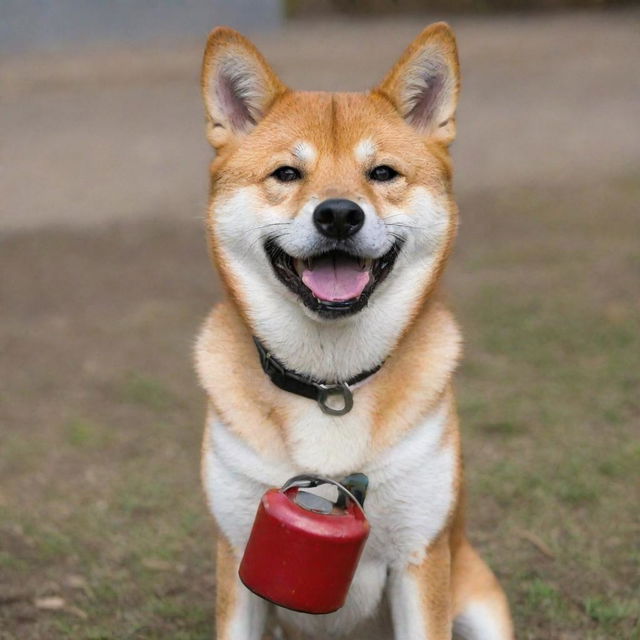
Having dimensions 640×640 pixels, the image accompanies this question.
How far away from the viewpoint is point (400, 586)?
2.83 m

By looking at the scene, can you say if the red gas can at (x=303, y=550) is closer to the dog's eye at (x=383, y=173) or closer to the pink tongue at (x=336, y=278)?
the pink tongue at (x=336, y=278)

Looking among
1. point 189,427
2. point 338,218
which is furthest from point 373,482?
point 189,427

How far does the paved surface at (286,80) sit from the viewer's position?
32.3 ft

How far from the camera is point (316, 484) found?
8.87 ft

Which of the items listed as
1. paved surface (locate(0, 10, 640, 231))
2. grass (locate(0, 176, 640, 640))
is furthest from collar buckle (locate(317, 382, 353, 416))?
paved surface (locate(0, 10, 640, 231))

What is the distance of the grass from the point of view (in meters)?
3.70

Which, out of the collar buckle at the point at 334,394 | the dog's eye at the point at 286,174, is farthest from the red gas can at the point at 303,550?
the dog's eye at the point at 286,174

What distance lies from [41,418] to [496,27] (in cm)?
1409

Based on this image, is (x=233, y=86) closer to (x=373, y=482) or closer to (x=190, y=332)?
(x=373, y=482)

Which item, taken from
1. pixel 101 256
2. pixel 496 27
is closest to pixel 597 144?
pixel 101 256

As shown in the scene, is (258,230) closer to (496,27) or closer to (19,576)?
(19,576)

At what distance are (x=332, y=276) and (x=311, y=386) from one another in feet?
1.03

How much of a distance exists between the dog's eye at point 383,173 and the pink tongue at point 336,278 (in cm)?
26

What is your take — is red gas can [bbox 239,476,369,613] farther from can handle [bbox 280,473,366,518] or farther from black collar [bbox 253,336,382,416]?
black collar [bbox 253,336,382,416]
